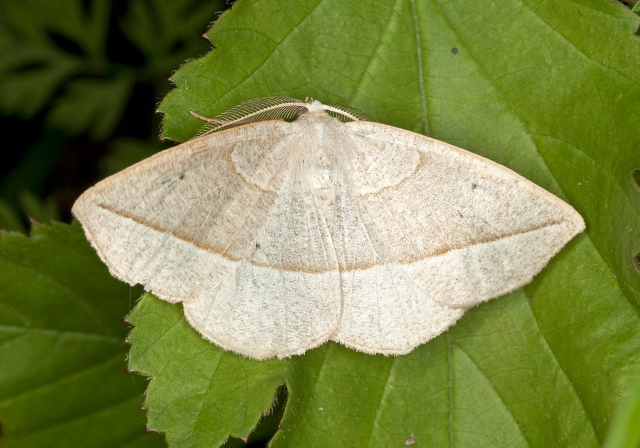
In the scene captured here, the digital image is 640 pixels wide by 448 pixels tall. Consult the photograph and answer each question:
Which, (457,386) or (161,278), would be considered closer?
(161,278)

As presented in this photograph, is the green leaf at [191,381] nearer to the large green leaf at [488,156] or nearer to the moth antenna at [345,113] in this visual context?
the large green leaf at [488,156]

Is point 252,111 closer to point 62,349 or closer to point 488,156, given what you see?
point 488,156

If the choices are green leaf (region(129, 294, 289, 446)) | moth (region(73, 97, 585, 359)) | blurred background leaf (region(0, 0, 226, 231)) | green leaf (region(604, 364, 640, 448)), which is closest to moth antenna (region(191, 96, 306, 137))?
moth (region(73, 97, 585, 359))

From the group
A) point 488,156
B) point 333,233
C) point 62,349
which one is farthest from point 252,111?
point 62,349

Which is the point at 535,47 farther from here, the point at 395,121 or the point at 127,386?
the point at 127,386

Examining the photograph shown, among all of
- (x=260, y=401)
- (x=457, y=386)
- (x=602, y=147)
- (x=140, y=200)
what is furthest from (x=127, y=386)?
(x=602, y=147)

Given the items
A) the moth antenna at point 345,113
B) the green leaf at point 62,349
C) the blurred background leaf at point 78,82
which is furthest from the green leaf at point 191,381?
the blurred background leaf at point 78,82
